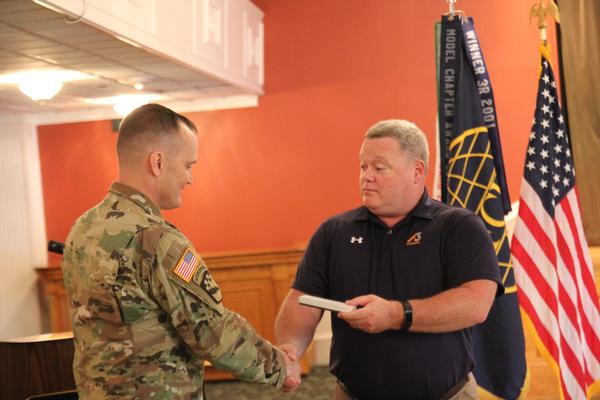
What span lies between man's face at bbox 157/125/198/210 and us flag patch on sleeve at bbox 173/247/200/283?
19cm

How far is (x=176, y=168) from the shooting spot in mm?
2131

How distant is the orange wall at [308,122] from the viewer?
20.6 ft

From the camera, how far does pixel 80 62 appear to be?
477cm

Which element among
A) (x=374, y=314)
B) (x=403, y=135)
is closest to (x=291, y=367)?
(x=374, y=314)

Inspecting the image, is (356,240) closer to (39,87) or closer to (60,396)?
(60,396)

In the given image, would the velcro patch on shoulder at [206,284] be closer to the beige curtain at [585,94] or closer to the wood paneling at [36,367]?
the wood paneling at [36,367]

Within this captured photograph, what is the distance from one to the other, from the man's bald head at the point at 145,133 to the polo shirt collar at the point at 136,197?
0.07 meters

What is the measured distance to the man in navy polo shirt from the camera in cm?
233

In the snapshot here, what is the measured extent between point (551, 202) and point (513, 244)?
307 millimetres

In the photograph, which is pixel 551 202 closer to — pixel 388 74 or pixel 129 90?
pixel 388 74

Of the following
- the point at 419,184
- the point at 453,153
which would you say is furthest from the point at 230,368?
A: the point at 453,153

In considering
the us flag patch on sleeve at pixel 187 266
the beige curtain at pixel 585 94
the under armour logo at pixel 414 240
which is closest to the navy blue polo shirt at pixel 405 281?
the under armour logo at pixel 414 240

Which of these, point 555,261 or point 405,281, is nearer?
point 405,281

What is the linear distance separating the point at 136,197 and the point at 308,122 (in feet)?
15.5
